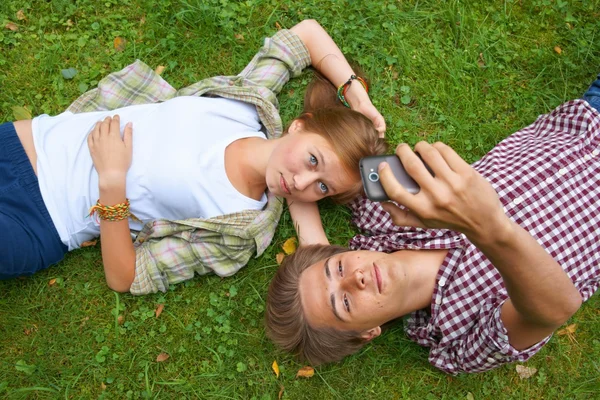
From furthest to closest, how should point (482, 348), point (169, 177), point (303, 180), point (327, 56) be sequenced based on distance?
point (327, 56), point (169, 177), point (303, 180), point (482, 348)

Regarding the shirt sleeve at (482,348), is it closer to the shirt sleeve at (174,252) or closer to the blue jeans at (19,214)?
the shirt sleeve at (174,252)

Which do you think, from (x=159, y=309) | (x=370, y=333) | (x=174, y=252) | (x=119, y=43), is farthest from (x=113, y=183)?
(x=370, y=333)

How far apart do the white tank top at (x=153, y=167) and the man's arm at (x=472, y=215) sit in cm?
204

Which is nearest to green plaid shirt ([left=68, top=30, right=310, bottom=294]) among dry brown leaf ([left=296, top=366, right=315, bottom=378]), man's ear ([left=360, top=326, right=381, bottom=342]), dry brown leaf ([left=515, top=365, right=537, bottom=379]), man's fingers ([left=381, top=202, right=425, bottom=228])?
dry brown leaf ([left=296, top=366, right=315, bottom=378])

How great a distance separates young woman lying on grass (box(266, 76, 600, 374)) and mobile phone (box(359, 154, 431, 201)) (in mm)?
807

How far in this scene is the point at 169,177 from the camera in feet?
13.0

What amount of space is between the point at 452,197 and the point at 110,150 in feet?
9.31

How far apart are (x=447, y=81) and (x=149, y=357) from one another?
12.6 feet

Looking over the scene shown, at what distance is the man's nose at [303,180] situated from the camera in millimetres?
3736

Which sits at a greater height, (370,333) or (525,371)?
(370,333)

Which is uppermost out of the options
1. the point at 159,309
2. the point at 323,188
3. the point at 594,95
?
the point at 594,95

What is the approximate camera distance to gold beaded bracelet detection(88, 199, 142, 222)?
389 centimetres

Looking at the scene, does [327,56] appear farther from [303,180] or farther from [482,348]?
[482,348]

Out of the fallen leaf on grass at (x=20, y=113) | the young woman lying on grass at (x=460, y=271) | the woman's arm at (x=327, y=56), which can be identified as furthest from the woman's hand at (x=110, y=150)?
the woman's arm at (x=327, y=56)
